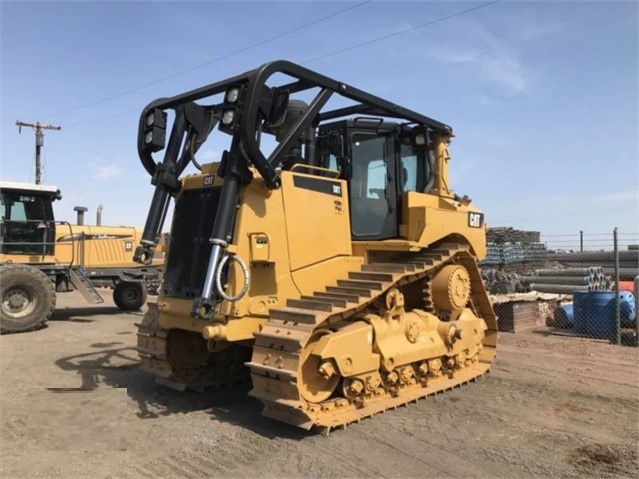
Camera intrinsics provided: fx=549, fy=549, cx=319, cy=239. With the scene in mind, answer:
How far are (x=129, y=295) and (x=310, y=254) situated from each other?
10.8 meters

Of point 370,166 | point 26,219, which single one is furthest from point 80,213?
point 370,166

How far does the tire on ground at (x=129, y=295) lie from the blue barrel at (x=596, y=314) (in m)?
11.0

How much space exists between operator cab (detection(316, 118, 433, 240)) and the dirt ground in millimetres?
2192

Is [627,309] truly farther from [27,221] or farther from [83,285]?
[27,221]

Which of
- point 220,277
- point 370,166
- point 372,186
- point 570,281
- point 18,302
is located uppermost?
point 370,166

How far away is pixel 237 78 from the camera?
5.22 meters

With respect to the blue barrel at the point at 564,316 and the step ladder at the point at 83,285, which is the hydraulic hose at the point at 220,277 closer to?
the blue barrel at the point at 564,316

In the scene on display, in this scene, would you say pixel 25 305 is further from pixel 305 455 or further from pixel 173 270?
pixel 305 455

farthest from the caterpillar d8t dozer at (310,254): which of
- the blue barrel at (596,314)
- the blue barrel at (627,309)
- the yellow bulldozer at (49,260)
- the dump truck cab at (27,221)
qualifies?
the dump truck cab at (27,221)

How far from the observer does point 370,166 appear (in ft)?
22.6

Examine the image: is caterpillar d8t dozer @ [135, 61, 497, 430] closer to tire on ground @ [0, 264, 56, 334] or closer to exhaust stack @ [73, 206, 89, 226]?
tire on ground @ [0, 264, 56, 334]

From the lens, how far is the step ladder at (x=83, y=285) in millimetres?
13016

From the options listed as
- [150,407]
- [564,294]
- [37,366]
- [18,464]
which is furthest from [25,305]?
[564,294]

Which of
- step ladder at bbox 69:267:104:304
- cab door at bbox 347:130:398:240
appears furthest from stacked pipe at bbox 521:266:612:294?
step ladder at bbox 69:267:104:304
